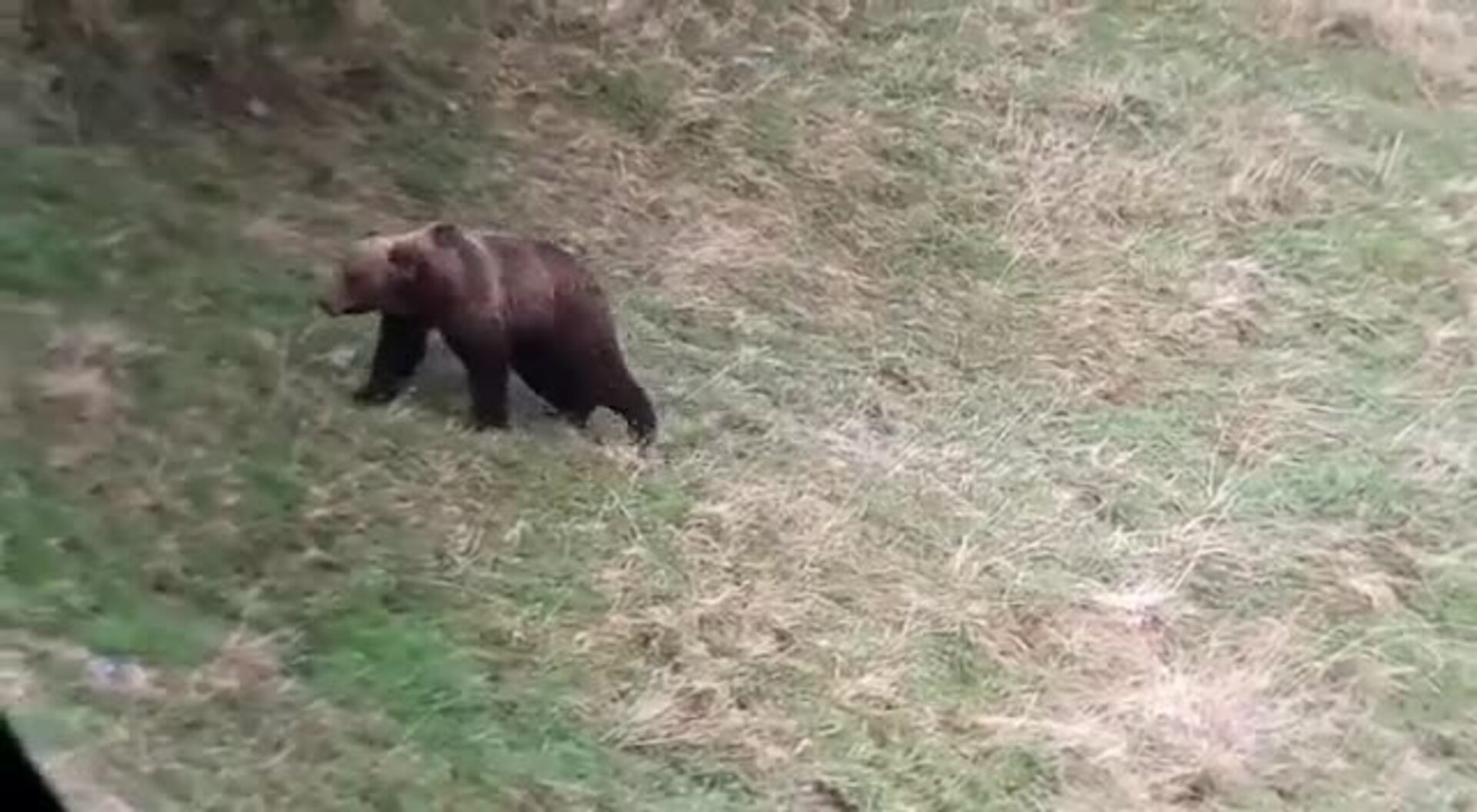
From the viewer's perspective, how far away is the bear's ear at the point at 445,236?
2143 millimetres

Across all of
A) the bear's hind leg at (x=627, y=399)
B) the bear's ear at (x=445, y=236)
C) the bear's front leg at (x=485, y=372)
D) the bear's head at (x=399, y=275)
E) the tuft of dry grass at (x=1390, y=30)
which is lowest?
the tuft of dry grass at (x=1390, y=30)

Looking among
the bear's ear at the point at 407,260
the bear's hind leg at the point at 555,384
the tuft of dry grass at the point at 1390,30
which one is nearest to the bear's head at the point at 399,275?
the bear's ear at the point at 407,260

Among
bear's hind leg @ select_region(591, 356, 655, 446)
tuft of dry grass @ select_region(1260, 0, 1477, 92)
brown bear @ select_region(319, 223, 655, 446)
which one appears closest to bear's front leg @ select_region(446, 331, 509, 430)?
brown bear @ select_region(319, 223, 655, 446)

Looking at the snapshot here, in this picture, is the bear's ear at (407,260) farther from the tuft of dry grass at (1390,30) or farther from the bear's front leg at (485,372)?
the tuft of dry grass at (1390,30)

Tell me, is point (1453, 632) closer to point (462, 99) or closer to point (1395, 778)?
point (1395, 778)

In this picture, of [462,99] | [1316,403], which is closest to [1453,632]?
[1316,403]

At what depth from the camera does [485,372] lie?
2.15 metres

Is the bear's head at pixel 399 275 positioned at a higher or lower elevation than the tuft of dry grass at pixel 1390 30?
higher

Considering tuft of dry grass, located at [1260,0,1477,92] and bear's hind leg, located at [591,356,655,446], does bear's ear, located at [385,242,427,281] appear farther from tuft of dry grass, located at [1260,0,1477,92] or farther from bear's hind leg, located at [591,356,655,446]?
tuft of dry grass, located at [1260,0,1477,92]

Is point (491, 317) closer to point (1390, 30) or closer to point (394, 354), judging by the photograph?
point (394, 354)

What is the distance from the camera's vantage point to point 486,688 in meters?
1.79

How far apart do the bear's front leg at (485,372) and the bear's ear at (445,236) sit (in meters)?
0.09

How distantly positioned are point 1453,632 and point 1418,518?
0.65 feet

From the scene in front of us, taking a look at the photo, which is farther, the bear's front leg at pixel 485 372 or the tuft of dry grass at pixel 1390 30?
the tuft of dry grass at pixel 1390 30
